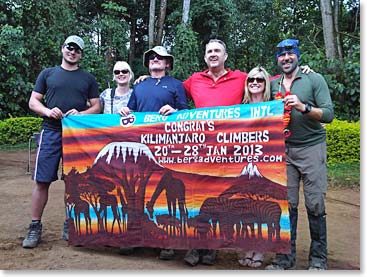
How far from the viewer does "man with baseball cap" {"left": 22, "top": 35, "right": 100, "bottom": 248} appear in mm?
4195

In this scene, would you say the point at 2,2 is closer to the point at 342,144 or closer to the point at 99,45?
the point at 99,45

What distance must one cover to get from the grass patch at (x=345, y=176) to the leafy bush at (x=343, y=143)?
34 centimetres

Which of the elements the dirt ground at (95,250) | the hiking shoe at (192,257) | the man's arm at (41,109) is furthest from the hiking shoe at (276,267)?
the man's arm at (41,109)

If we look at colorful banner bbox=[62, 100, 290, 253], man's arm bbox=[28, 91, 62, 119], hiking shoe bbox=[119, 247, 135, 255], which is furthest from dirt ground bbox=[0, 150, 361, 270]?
man's arm bbox=[28, 91, 62, 119]

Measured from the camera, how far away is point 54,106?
4227mm

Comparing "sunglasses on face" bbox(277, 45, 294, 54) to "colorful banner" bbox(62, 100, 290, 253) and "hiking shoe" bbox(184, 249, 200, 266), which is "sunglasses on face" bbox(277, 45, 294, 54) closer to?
"colorful banner" bbox(62, 100, 290, 253)

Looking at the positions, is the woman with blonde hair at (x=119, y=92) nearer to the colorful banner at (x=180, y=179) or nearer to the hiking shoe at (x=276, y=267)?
the colorful banner at (x=180, y=179)

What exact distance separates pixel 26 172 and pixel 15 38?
18.5 ft

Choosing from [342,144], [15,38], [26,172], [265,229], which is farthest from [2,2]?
[265,229]

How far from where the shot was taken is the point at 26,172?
30.1 ft

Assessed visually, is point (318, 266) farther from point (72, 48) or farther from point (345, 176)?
point (345, 176)

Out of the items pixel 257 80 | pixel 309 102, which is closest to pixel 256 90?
pixel 257 80

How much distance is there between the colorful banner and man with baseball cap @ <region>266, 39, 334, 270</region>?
166mm

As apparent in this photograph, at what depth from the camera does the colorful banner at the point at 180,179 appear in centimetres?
360
